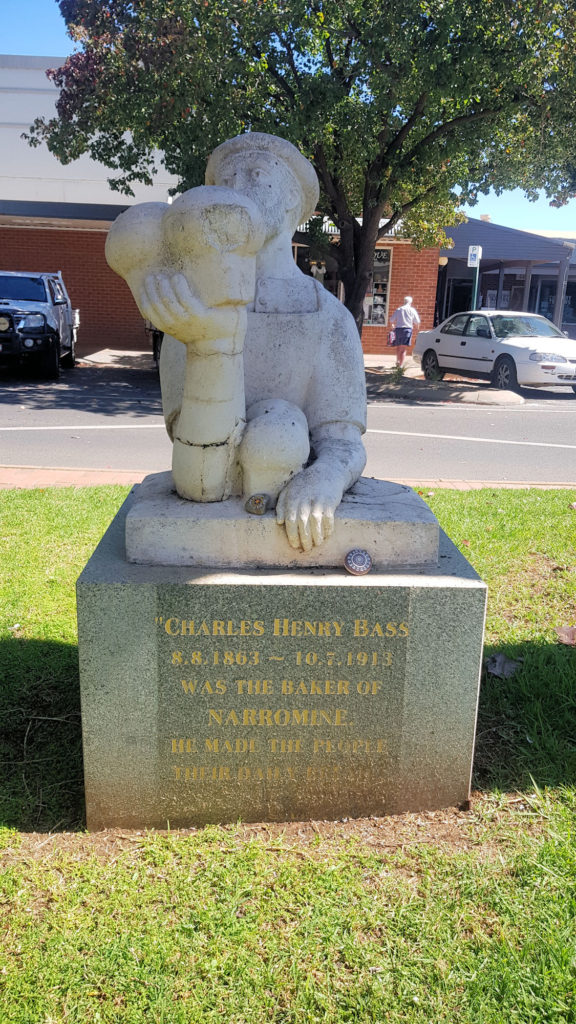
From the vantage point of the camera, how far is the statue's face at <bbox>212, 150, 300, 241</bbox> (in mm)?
2867

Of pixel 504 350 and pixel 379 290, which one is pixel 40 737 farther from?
pixel 379 290

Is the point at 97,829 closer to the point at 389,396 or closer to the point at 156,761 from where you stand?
the point at 156,761

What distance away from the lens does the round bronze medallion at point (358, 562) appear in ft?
9.09

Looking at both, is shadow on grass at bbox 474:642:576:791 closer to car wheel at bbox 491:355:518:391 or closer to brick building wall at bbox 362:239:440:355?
car wheel at bbox 491:355:518:391

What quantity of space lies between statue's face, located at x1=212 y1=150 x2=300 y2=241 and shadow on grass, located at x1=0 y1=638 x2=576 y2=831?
214 cm

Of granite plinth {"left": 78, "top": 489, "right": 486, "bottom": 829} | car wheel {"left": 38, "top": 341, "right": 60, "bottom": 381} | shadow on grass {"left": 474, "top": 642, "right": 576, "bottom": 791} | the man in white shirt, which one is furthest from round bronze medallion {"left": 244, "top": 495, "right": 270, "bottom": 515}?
the man in white shirt

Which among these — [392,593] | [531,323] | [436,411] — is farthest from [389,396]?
[392,593]

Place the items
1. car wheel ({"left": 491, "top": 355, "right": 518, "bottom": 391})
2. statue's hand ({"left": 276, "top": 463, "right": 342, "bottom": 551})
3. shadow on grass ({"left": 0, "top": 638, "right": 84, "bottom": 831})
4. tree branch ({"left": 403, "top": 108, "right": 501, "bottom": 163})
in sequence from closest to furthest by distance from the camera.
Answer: statue's hand ({"left": 276, "top": 463, "right": 342, "bottom": 551})
shadow on grass ({"left": 0, "top": 638, "right": 84, "bottom": 831})
tree branch ({"left": 403, "top": 108, "right": 501, "bottom": 163})
car wheel ({"left": 491, "top": 355, "right": 518, "bottom": 391})

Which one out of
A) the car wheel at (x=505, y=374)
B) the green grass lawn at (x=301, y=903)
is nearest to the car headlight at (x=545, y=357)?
the car wheel at (x=505, y=374)

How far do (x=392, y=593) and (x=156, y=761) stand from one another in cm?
98

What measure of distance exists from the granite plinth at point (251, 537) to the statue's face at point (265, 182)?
0.99 metres

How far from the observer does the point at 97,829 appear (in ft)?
9.53

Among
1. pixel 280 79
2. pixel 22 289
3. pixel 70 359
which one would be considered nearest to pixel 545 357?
pixel 280 79

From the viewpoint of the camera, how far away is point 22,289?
14914 millimetres
